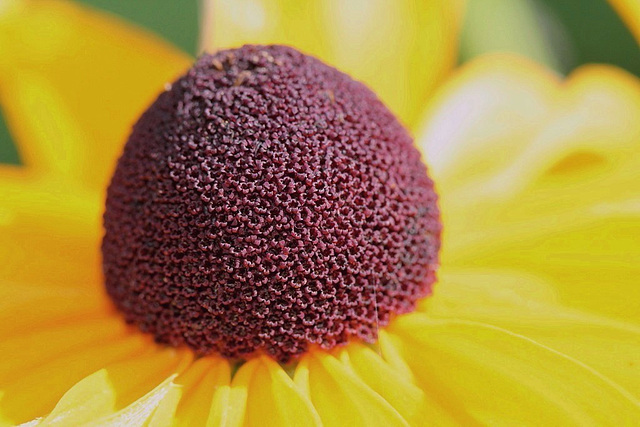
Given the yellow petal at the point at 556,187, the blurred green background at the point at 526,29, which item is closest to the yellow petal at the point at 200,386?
the yellow petal at the point at 556,187

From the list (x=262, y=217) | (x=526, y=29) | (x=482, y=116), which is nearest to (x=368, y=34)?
(x=482, y=116)

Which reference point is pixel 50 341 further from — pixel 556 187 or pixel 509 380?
pixel 556 187

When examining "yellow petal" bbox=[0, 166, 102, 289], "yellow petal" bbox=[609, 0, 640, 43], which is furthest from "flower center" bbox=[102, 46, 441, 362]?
"yellow petal" bbox=[609, 0, 640, 43]

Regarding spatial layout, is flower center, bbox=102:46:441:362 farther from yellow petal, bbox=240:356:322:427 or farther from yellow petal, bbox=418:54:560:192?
yellow petal, bbox=418:54:560:192

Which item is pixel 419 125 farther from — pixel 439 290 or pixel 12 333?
pixel 12 333

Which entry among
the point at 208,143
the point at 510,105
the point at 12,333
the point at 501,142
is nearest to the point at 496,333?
the point at 208,143

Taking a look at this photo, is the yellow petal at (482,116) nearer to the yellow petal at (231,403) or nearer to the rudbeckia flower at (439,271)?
the rudbeckia flower at (439,271)
